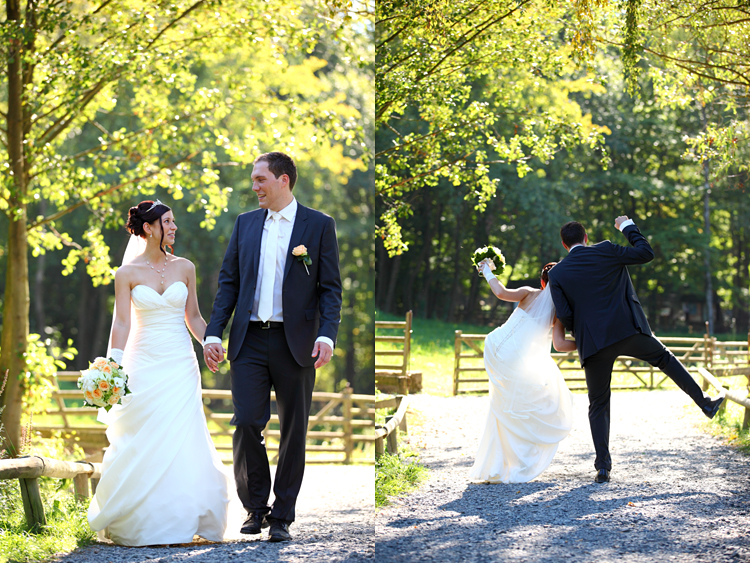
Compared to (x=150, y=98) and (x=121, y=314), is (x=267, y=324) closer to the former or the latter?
(x=121, y=314)

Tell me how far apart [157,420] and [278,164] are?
156 cm

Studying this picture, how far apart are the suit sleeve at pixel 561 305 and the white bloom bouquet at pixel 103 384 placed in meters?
2.26

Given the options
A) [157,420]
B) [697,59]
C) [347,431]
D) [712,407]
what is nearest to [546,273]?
[712,407]

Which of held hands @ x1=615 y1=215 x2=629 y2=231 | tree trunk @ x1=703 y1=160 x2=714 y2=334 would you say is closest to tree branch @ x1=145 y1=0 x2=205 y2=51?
held hands @ x1=615 y1=215 x2=629 y2=231

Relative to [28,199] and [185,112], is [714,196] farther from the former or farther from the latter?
[185,112]

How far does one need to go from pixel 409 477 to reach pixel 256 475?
2.66ft

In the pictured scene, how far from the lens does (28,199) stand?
6.26 meters

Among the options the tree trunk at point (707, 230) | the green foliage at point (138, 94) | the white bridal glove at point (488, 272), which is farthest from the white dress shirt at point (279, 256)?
the green foliage at point (138, 94)

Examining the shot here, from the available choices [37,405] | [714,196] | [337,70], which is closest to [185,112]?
[37,405]

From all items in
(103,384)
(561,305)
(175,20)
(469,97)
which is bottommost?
(103,384)

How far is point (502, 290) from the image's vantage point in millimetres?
3492

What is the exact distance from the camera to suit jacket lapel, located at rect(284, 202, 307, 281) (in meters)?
3.65

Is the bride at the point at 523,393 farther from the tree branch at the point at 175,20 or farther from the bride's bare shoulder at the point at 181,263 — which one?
the tree branch at the point at 175,20

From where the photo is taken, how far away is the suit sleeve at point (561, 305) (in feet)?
11.9
